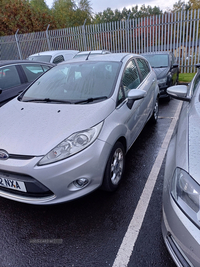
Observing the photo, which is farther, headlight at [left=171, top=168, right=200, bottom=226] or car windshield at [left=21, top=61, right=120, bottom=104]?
car windshield at [left=21, top=61, right=120, bottom=104]

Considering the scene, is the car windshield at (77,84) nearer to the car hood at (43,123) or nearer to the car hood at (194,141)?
the car hood at (43,123)

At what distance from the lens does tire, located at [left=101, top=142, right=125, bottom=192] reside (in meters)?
2.23

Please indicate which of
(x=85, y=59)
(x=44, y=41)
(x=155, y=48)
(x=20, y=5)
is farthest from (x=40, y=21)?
(x=85, y=59)

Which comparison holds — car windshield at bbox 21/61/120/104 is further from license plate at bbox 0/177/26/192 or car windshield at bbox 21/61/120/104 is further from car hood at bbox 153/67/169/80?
car hood at bbox 153/67/169/80

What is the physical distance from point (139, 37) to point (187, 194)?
35.9ft

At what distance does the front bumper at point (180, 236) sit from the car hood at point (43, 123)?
1.09 metres

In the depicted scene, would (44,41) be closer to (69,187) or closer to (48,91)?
(48,91)

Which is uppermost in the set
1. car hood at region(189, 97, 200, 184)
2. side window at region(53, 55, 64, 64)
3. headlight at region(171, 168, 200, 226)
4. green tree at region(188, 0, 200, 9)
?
green tree at region(188, 0, 200, 9)

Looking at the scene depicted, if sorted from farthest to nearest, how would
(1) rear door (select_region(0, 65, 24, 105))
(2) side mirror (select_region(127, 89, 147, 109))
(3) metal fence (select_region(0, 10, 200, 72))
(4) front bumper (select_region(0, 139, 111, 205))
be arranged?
(3) metal fence (select_region(0, 10, 200, 72)) → (1) rear door (select_region(0, 65, 24, 105)) → (2) side mirror (select_region(127, 89, 147, 109)) → (4) front bumper (select_region(0, 139, 111, 205))

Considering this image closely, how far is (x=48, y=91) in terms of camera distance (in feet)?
9.52

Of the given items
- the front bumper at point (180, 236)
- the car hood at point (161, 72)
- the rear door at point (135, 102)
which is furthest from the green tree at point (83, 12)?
the front bumper at point (180, 236)

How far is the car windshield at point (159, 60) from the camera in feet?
22.6

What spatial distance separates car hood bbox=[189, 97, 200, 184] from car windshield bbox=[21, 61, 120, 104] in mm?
1010

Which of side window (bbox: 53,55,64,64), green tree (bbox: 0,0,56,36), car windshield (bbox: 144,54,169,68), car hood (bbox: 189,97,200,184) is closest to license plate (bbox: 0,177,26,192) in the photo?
car hood (bbox: 189,97,200,184)
